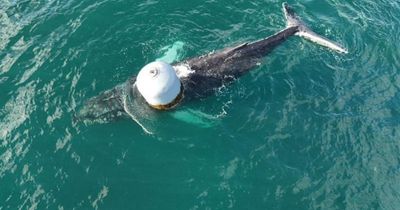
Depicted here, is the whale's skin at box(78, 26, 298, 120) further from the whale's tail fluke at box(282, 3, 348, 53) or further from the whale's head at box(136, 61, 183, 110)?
Result: the whale's tail fluke at box(282, 3, 348, 53)

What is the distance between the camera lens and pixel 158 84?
15.8 meters

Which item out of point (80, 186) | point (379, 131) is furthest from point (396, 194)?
point (80, 186)

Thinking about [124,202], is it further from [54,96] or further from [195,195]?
[54,96]

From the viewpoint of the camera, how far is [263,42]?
20.4 meters

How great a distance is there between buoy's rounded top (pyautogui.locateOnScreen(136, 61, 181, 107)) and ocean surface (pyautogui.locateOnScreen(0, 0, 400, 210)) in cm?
124

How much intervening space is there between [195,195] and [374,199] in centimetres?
595

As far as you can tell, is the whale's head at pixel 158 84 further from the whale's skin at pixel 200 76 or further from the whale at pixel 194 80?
the whale's skin at pixel 200 76

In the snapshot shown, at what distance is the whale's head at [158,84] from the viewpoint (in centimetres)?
1585

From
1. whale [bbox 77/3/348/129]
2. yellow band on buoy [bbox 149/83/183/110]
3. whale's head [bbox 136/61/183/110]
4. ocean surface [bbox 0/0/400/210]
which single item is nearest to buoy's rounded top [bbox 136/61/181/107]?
whale's head [bbox 136/61/183/110]

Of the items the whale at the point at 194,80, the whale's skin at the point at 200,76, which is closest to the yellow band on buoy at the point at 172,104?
the whale at the point at 194,80

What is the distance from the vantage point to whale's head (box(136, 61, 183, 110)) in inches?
624

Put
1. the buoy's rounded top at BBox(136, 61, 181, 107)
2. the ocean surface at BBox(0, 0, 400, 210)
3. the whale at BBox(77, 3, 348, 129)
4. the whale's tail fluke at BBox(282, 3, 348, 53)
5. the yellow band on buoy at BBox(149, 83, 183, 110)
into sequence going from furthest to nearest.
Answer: the whale's tail fluke at BBox(282, 3, 348, 53) < the whale at BBox(77, 3, 348, 129) < the yellow band on buoy at BBox(149, 83, 183, 110) < the buoy's rounded top at BBox(136, 61, 181, 107) < the ocean surface at BBox(0, 0, 400, 210)

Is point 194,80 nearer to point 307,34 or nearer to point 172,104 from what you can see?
point 172,104

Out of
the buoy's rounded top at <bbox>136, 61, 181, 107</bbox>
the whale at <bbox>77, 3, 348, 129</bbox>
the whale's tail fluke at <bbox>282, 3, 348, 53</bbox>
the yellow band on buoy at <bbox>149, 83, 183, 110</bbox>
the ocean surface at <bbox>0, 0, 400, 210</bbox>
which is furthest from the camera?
the whale's tail fluke at <bbox>282, 3, 348, 53</bbox>
